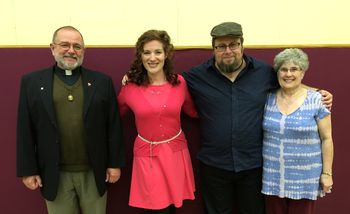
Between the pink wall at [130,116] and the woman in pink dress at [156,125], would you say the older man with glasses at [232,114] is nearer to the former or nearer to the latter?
the woman in pink dress at [156,125]

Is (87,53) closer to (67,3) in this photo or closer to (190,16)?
(67,3)

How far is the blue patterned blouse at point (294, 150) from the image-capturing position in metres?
1.68

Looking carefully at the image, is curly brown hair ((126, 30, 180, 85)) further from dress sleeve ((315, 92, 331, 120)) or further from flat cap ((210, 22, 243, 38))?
dress sleeve ((315, 92, 331, 120))

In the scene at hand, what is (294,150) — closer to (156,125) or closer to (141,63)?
(156,125)

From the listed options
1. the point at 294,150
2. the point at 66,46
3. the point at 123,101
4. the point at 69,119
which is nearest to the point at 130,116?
the point at 123,101

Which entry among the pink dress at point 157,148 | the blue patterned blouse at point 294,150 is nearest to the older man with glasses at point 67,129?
the pink dress at point 157,148

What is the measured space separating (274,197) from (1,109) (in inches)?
74.5

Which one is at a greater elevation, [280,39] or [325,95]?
[280,39]

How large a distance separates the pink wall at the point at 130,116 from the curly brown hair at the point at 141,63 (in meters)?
0.28

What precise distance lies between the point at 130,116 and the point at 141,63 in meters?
0.47

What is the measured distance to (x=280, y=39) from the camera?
7.39 ft

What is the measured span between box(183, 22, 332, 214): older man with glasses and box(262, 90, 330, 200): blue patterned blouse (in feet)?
0.25

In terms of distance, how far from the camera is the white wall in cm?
216

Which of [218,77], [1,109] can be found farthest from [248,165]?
[1,109]
